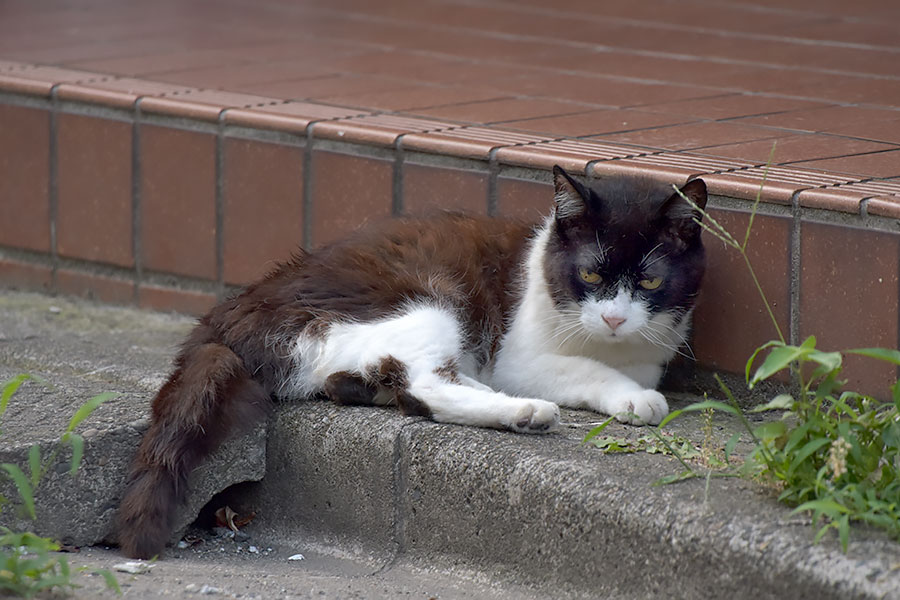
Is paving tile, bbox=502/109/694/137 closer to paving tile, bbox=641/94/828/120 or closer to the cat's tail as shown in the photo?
paving tile, bbox=641/94/828/120

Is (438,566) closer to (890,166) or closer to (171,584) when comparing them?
(171,584)

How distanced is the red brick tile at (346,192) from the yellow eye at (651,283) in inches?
34.1

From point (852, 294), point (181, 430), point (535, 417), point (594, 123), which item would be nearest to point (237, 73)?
point (594, 123)

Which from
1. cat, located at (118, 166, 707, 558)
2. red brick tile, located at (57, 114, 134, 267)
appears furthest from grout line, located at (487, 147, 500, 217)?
red brick tile, located at (57, 114, 134, 267)

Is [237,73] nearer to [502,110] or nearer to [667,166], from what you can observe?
[502,110]

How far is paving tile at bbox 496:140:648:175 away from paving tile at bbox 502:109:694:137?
15cm

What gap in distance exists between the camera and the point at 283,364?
10.1ft

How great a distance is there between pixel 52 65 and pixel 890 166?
2881 millimetres

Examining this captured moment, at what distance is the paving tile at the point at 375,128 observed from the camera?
360 centimetres

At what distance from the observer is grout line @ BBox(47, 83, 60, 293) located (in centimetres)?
419

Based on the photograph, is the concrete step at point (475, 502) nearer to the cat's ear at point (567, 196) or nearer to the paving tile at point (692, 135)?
→ the cat's ear at point (567, 196)

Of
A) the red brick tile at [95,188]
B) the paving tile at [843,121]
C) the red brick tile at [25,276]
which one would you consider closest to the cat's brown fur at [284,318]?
the paving tile at [843,121]

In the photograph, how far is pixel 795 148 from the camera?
3402mm

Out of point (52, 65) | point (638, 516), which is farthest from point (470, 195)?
point (52, 65)
